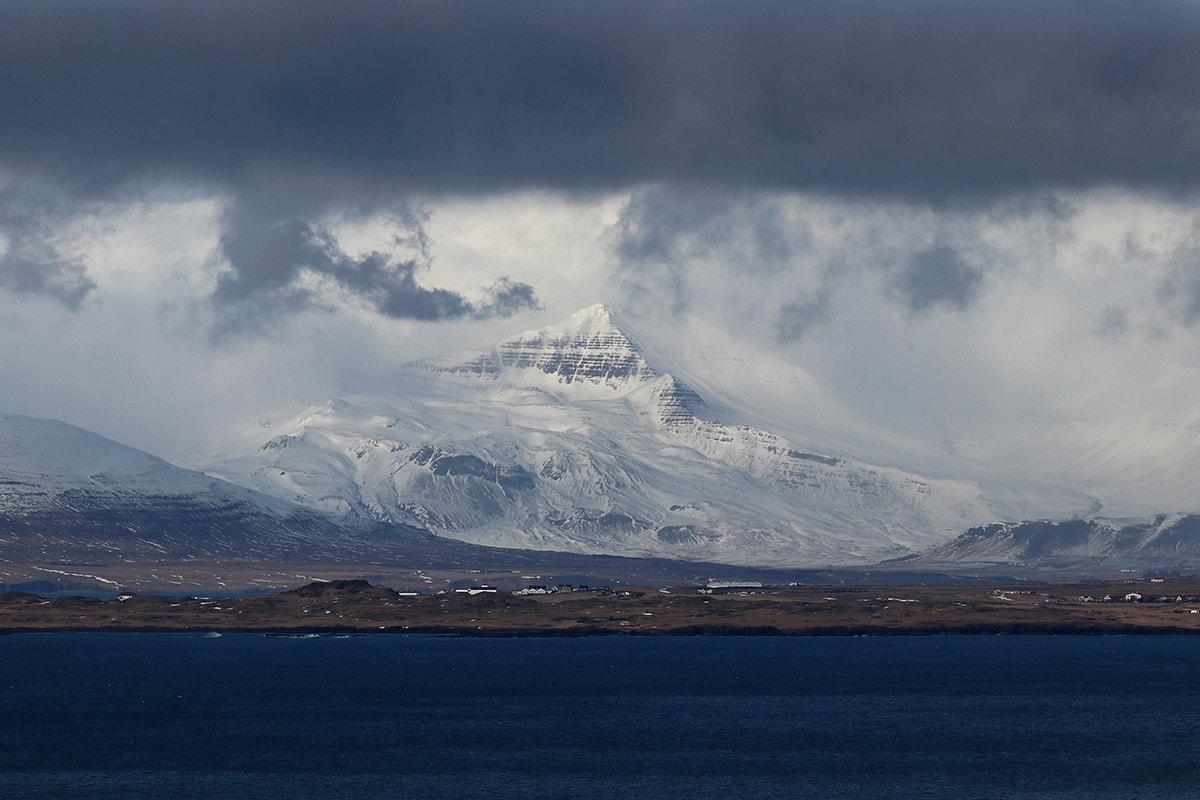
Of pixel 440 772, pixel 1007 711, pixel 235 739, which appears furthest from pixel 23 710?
pixel 1007 711

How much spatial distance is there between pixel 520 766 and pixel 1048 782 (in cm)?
4640

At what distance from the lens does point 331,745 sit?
165 meters

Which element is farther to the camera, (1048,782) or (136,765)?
(136,765)

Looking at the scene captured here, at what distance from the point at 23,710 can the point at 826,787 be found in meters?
98.7

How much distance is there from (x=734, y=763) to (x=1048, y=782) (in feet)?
92.5

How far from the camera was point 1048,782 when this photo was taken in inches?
5615

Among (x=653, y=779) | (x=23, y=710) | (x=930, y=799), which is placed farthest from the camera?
(x=23, y=710)

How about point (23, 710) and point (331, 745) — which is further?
point (23, 710)

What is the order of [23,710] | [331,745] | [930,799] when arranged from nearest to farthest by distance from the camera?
[930,799]
[331,745]
[23,710]

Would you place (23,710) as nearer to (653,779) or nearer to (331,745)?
(331,745)

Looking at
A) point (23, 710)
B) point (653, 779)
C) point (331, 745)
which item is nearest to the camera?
point (653, 779)

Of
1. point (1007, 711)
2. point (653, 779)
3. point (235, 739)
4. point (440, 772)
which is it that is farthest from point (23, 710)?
point (1007, 711)

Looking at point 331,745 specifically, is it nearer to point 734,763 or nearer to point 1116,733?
point 734,763

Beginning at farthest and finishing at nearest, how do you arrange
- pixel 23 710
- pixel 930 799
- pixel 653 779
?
pixel 23 710, pixel 653 779, pixel 930 799
